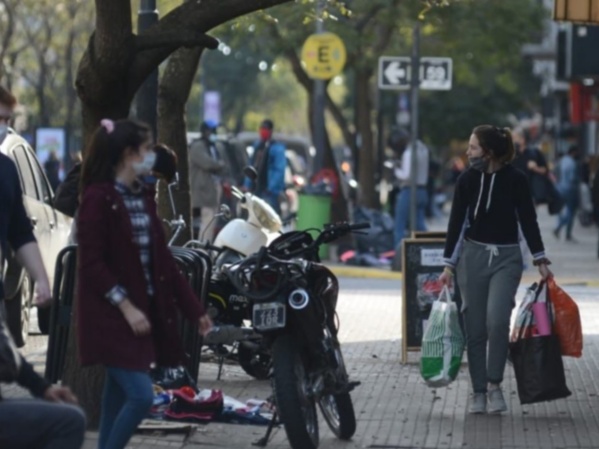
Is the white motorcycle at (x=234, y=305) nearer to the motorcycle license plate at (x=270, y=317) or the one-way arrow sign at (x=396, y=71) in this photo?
the motorcycle license plate at (x=270, y=317)

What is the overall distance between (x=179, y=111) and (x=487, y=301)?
15.4 feet

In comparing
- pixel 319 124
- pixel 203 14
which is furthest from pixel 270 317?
pixel 319 124

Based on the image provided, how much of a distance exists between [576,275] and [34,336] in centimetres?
1066

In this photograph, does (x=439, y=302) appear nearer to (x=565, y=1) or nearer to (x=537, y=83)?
(x=565, y=1)

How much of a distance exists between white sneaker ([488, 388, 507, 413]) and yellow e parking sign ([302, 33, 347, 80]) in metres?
14.8

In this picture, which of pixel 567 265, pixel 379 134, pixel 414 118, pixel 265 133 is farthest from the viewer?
pixel 379 134

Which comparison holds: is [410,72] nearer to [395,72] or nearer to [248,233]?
[395,72]

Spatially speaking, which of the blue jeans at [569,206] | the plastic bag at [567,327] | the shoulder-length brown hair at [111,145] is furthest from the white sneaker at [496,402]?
the blue jeans at [569,206]

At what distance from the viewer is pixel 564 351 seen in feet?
33.4

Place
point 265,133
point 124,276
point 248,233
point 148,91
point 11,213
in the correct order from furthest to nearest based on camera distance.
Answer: point 265,133
point 148,91
point 248,233
point 11,213
point 124,276

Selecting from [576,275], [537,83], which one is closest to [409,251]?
[576,275]

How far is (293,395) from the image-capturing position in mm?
8484

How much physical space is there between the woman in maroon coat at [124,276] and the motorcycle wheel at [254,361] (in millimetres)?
4266

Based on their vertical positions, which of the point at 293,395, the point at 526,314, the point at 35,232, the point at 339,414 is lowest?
the point at 339,414
